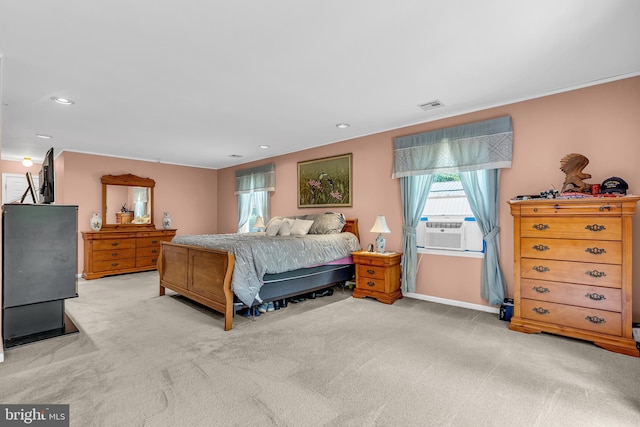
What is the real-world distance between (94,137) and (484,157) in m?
5.55

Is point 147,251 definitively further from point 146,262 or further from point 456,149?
point 456,149

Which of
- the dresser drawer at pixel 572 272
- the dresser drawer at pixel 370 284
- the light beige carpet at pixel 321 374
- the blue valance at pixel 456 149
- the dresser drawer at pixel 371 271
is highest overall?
the blue valance at pixel 456 149

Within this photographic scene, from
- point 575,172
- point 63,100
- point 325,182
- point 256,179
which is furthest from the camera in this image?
point 256,179

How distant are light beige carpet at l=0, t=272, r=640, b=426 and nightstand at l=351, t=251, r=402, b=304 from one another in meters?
0.70

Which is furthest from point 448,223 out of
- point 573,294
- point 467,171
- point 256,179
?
point 256,179

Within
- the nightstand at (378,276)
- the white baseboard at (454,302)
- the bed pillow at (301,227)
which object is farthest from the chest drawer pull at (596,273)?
the bed pillow at (301,227)

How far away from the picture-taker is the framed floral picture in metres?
5.14

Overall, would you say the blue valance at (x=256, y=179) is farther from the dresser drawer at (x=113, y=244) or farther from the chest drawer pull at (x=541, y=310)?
the chest drawer pull at (x=541, y=310)

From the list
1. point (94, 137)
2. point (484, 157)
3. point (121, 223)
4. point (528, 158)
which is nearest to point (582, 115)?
point (528, 158)

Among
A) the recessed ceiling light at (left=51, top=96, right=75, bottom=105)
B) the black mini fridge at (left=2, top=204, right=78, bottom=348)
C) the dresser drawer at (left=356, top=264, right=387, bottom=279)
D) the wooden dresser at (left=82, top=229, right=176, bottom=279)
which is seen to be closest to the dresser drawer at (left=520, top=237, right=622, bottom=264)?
the dresser drawer at (left=356, top=264, right=387, bottom=279)

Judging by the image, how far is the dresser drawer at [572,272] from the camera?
2572mm

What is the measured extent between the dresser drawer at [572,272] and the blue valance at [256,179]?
4562 mm

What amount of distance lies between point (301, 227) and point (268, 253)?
1.47 m

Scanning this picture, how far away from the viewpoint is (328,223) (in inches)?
193
